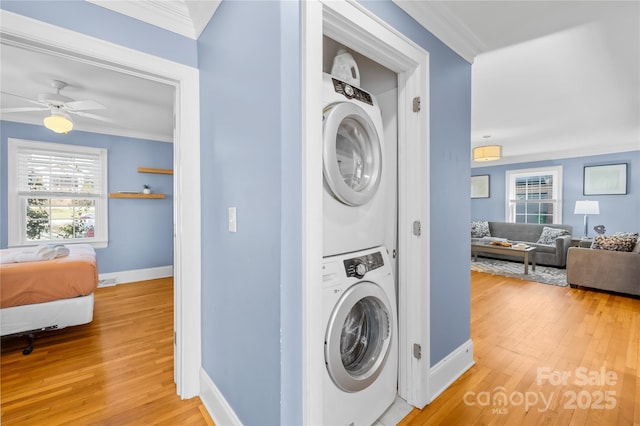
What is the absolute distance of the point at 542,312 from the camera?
3.19m

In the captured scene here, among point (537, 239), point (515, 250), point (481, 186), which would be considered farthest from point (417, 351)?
point (481, 186)

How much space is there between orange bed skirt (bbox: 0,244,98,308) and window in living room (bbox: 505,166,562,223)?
8.63m

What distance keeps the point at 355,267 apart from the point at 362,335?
0.49 m

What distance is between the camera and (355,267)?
4.61ft

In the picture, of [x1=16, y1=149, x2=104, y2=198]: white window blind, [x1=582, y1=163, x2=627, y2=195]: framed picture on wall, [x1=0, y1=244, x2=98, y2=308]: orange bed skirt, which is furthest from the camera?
[x1=582, y1=163, x2=627, y2=195]: framed picture on wall

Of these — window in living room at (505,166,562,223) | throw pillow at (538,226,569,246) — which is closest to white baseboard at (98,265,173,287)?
throw pillow at (538,226,569,246)

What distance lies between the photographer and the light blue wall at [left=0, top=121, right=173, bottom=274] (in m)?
4.32

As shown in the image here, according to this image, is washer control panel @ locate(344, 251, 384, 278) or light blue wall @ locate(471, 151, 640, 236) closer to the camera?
washer control panel @ locate(344, 251, 384, 278)

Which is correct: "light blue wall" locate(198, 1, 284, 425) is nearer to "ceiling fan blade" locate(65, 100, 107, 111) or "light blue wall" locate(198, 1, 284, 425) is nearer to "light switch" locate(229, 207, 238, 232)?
"light switch" locate(229, 207, 238, 232)

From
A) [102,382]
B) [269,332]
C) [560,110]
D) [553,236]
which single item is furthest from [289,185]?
[553,236]

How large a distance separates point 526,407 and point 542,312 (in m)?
1.96

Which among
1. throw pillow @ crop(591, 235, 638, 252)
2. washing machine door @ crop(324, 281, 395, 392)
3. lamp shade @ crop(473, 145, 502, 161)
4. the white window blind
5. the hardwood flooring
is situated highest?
lamp shade @ crop(473, 145, 502, 161)

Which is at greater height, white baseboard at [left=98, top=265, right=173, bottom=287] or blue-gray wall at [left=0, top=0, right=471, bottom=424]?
blue-gray wall at [left=0, top=0, right=471, bottom=424]

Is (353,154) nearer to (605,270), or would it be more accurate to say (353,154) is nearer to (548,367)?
(548,367)
